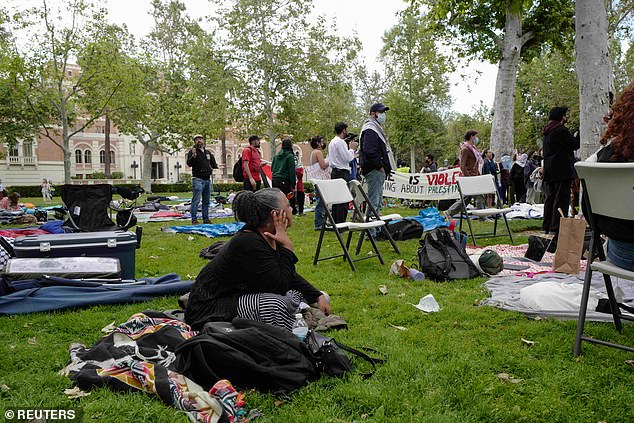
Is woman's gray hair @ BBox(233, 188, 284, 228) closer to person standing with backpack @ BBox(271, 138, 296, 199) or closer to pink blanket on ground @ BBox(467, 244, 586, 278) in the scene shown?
pink blanket on ground @ BBox(467, 244, 586, 278)

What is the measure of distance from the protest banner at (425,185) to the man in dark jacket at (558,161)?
4900 mm

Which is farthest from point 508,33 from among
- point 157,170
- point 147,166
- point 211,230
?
point 157,170

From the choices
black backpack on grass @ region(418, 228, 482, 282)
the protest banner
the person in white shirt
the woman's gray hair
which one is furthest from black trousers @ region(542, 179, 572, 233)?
the woman's gray hair

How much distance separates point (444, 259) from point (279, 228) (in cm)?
265

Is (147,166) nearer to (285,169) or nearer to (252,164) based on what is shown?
(252,164)

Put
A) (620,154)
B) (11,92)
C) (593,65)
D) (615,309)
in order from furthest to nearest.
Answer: (11,92) → (593,65) → (615,309) → (620,154)

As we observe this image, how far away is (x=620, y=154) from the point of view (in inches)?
126

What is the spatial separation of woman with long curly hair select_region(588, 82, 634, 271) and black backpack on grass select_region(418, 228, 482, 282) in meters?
2.17

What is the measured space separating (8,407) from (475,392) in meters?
2.39

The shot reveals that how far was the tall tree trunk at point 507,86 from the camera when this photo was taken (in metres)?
13.7

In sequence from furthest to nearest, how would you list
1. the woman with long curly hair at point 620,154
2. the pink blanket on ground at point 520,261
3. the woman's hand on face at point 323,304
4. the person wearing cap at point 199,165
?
the person wearing cap at point 199,165 < the pink blanket on ground at point 520,261 < the woman's hand on face at point 323,304 < the woman with long curly hair at point 620,154

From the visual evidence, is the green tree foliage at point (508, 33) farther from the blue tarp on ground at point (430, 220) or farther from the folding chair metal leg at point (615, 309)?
the folding chair metal leg at point (615, 309)

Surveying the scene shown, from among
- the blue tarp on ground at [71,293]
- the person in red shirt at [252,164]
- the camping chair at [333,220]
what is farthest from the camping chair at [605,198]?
the person in red shirt at [252,164]

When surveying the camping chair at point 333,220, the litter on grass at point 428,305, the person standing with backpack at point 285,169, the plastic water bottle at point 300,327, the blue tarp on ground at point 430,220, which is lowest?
the litter on grass at point 428,305
